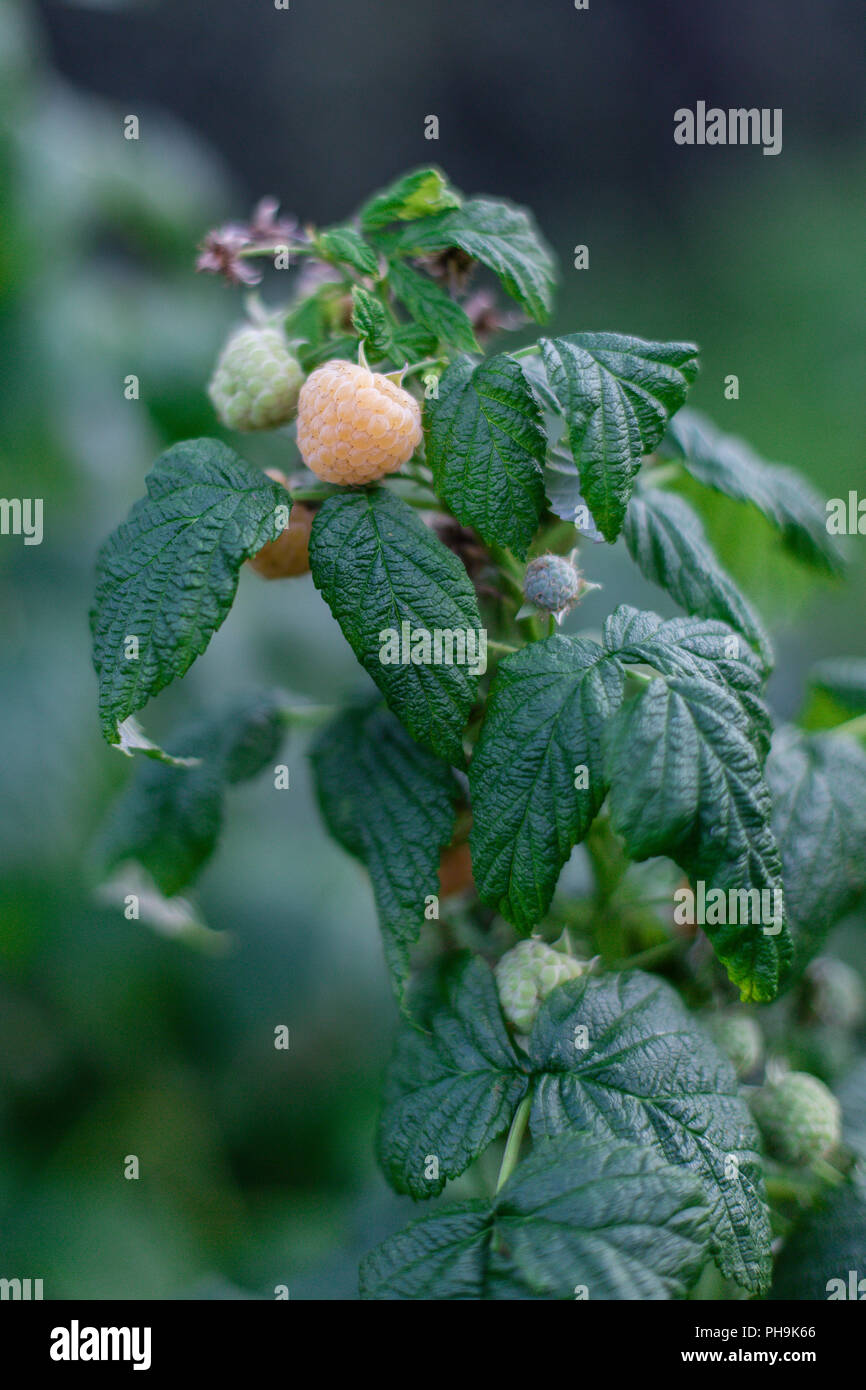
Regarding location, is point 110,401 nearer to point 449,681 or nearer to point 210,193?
point 210,193

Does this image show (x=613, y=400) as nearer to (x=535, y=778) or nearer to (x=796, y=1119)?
(x=535, y=778)

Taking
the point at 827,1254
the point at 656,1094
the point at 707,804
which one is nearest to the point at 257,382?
the point at 707,804

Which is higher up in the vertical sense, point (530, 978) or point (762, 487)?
point (762, 487)

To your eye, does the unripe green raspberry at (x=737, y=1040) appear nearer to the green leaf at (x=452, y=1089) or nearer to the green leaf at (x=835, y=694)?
the green leaf at (x=452, y=1089)

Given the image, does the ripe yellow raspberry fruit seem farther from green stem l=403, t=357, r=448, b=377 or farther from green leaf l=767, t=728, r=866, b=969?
green leaf l=767, t=728, r=866, b=969

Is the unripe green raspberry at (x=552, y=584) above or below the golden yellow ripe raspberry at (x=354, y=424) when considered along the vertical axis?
below

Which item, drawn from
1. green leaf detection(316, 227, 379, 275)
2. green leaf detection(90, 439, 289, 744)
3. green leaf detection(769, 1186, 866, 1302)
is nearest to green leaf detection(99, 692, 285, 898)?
green leaf detection(90, 439, 289, 744)

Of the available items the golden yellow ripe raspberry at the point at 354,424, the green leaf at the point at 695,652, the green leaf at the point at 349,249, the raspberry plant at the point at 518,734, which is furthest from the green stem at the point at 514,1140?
the green leaf at the point at 349,249
